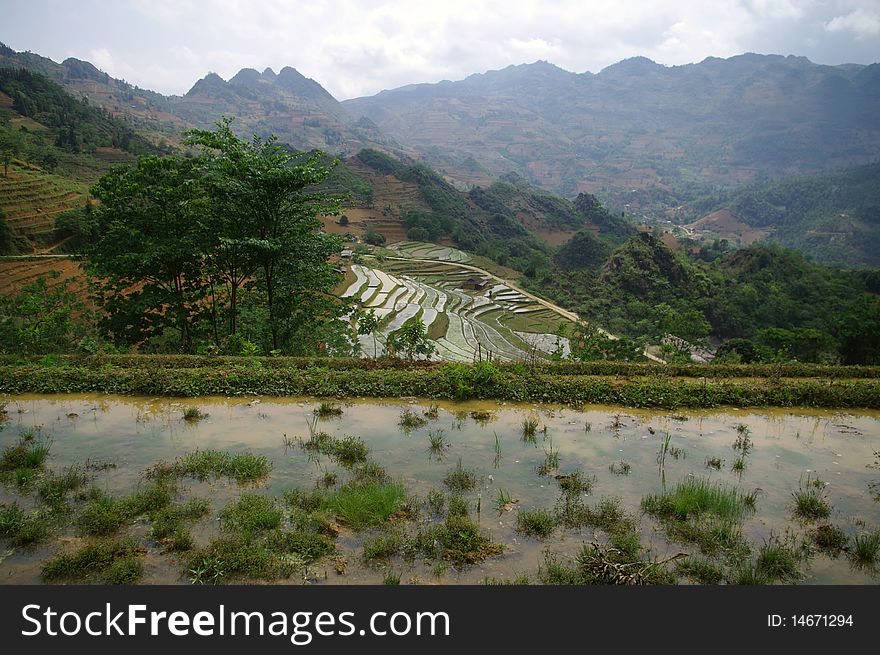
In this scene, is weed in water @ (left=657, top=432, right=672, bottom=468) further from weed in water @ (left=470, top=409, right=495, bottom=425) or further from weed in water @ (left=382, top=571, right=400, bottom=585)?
weed in water @ (left=382, top=571, right=400, bottom=585)

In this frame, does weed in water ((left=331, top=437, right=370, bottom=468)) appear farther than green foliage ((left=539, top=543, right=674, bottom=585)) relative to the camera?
Yes

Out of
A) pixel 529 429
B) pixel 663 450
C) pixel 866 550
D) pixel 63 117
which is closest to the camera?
pixel 866 550

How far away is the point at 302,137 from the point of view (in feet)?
623

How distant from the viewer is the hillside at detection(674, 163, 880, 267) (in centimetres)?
11188

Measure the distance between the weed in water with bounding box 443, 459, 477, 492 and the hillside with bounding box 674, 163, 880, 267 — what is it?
130 m

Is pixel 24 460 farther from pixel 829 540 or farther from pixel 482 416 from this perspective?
pixel 829 540

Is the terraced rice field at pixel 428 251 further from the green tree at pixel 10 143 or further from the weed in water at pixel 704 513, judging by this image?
the weed in water at pixel 704 513

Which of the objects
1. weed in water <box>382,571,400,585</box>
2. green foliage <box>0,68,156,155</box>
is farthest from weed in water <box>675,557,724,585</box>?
green foliage <box>0,68,156,155</box>

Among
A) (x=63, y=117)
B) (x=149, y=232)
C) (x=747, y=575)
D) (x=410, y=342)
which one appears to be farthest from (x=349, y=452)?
(x=63, y=117)

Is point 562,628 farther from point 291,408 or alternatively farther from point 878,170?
point 878,170

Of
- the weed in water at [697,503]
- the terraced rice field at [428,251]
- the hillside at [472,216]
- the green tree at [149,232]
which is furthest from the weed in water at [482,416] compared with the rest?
the terraced rice field at [428,251]

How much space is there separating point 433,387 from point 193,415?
3809 mm

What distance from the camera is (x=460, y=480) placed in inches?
226

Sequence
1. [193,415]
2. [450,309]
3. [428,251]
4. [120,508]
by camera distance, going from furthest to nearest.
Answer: [428,251] < [450,309] < [193,415] < [120,508]
